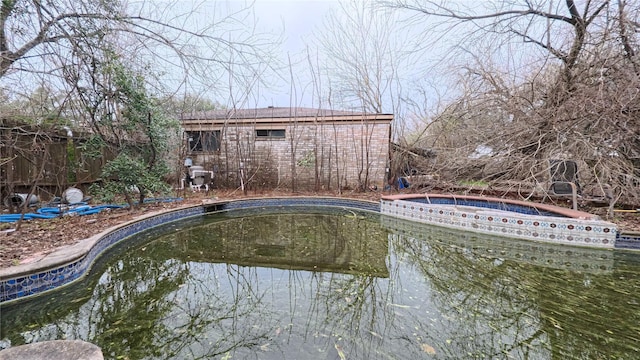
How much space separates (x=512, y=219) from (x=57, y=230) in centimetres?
726

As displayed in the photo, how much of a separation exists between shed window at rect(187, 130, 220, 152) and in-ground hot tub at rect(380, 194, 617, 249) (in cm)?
616

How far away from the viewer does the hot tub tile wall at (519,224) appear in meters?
4.31

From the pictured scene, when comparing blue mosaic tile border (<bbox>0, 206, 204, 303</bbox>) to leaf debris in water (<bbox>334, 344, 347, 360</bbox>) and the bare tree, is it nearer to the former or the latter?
leaf debris in water (<bbox>334, 344, 347, 360</bbox>)

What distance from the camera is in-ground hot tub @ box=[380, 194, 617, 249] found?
171 inches

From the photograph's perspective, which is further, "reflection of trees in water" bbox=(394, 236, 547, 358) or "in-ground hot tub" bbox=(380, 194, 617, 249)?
"in-ground hot tub" bbox=(380, 194, 617, 249)

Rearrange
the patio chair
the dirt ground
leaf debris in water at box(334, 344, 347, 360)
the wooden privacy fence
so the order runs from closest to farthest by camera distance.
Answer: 1. leaf debris in water at box(334, 344, 347, 360)
2. the dirt ground
3. the wooden privacy fence
4. the patio chair

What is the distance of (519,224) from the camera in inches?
193

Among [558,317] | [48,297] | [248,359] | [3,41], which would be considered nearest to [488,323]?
[558,317]

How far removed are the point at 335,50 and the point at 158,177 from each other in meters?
6.69

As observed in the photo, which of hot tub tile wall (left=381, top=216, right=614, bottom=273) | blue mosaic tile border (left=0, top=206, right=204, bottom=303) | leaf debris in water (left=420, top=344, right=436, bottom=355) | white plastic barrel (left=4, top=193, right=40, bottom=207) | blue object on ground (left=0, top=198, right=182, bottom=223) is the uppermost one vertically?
white plastic barrel (left=4, top=193, right=40, bottom=207)

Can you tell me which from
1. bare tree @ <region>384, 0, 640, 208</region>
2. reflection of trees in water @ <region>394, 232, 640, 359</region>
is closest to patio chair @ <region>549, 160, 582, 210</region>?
bare tree @ <region>384, 0, 640, 208</region>

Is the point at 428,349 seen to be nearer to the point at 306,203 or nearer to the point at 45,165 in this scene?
the point at 306,203

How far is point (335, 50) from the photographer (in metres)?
9.24

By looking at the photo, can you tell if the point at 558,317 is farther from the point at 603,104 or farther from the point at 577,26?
the point at 577,26
